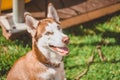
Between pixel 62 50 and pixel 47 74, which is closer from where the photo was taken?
pixel 62 50

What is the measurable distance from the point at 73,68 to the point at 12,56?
1047 millimetres

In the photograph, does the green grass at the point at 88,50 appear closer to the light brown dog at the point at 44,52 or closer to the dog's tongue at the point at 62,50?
the light brown dog at the point at 44,52

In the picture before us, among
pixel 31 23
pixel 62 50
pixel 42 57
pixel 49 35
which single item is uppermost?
pixel 31 23

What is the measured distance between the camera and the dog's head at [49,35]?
4676 millimetres

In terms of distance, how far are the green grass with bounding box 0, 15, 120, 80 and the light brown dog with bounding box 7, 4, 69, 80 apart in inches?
46.4

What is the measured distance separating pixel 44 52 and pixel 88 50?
2069mm

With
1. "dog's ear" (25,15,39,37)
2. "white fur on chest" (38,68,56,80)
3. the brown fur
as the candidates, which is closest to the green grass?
the brown fur

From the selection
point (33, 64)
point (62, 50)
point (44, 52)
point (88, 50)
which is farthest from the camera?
point (88, 50)

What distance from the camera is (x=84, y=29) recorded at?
24.2ft

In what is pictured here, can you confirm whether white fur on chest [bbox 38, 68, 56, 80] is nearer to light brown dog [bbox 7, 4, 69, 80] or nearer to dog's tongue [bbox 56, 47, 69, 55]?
light brown dog [bbox 7, 4, 69, 80]

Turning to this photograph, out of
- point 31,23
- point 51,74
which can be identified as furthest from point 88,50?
point 31,23

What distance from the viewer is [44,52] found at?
192 inches

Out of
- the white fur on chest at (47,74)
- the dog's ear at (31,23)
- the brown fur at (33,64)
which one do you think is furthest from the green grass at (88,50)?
the dog's ear at (31,23)

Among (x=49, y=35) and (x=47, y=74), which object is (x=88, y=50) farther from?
(x=49, y=35)
